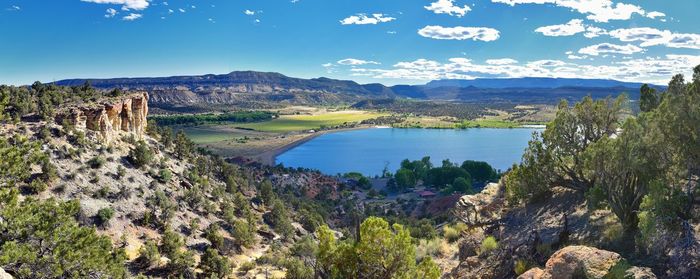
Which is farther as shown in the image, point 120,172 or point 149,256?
point 120,172

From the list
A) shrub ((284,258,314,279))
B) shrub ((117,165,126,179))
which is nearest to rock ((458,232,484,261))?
shrub ((284,258,314,279))

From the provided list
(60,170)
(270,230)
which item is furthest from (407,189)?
(60,170)

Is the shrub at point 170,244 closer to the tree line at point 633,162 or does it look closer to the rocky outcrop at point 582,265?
the tree line at point 633,162

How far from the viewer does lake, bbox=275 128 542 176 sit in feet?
387

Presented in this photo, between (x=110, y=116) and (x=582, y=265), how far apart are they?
39.4 meters

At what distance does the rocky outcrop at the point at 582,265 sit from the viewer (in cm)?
1103

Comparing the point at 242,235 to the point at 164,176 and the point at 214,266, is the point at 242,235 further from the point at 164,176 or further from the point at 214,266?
the point at 164,176

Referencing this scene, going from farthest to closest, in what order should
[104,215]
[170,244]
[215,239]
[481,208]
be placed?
[215,239] → [104,215] → [170,244] → [481,208]

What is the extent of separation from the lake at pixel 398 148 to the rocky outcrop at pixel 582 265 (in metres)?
94.9

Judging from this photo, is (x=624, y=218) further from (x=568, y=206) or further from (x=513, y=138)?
(x=513, y=138)

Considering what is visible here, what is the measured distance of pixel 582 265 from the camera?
37.2 feet

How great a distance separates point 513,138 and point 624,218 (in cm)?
15430

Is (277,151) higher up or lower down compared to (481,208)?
lower down

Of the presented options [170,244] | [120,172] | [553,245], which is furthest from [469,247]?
[120,172]
